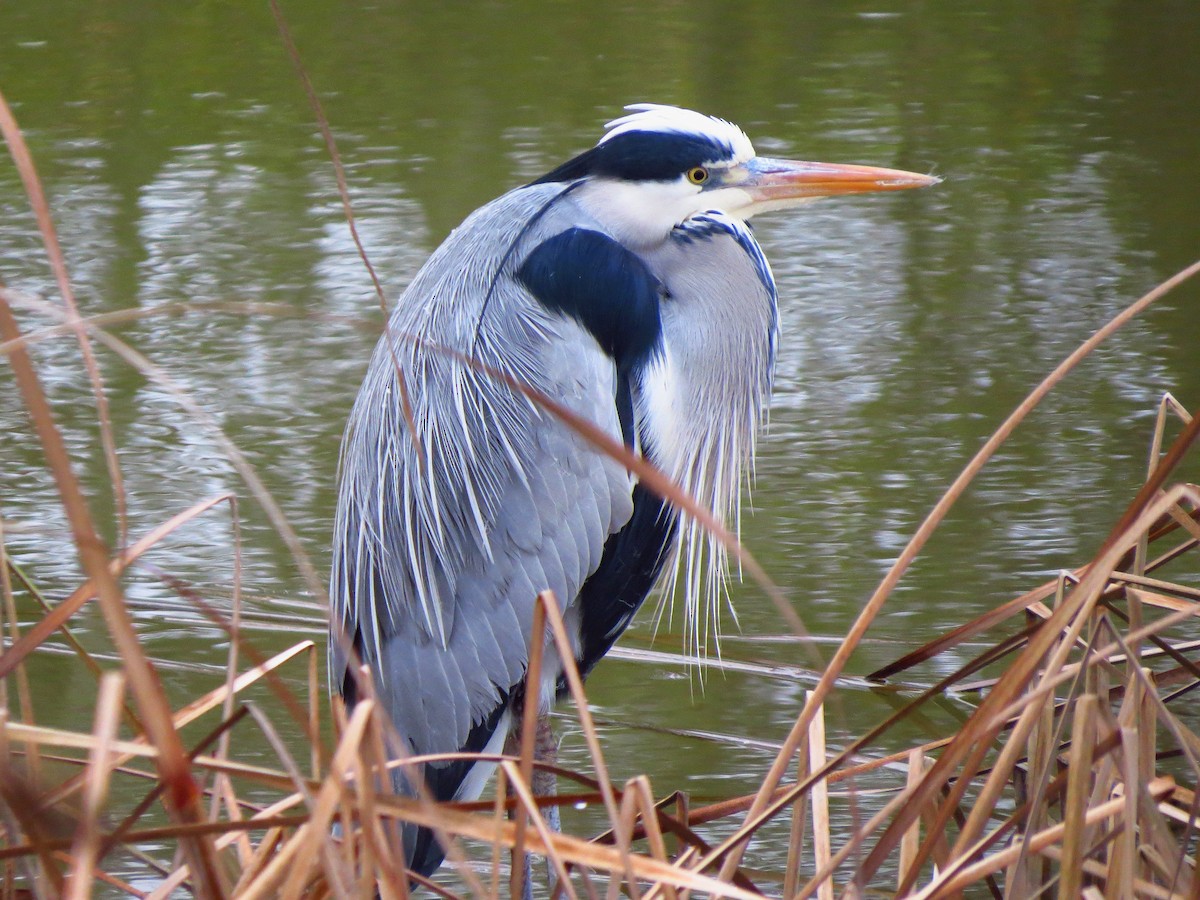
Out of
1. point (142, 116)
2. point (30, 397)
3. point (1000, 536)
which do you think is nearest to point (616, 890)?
point (30, 397)

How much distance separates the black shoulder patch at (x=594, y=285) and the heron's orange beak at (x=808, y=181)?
227mm

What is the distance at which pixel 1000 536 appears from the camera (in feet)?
10.4

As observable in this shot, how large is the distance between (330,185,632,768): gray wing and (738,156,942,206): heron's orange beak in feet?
0.99

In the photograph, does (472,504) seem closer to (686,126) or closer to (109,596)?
(686,126)

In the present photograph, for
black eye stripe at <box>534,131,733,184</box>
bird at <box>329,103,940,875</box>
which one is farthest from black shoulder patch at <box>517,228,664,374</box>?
black eye stripe at <box>534,131,733,184</box>

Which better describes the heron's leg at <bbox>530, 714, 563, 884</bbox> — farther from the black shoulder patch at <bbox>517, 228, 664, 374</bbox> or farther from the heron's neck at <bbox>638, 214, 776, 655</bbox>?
the black shoulder patch at <bbox>517, 228, 664, 374</bbox>

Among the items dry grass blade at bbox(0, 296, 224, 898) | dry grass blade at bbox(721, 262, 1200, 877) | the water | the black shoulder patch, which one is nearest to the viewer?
dry grass blade at bbox(0, 296, 224, 898)

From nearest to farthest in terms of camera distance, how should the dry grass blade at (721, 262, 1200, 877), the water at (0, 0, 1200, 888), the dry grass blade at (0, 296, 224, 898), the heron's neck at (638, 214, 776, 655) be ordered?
the dry grass blade at (0, 296, 224, 898) → the dry grass blade at (721, 262, 1200, 877) → the heron's neck at (638, 214, 776, 655) → the water at (0, 0, 1200, 888)

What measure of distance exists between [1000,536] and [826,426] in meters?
0.63

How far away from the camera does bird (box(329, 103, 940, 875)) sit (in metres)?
2.19

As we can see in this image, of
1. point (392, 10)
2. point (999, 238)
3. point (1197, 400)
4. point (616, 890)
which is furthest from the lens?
point (392, 10)

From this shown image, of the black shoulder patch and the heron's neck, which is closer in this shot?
the black shoulder patch

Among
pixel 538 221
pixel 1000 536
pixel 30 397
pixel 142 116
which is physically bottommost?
pixel 1000 536

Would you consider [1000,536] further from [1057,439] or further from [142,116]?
[142,116]
